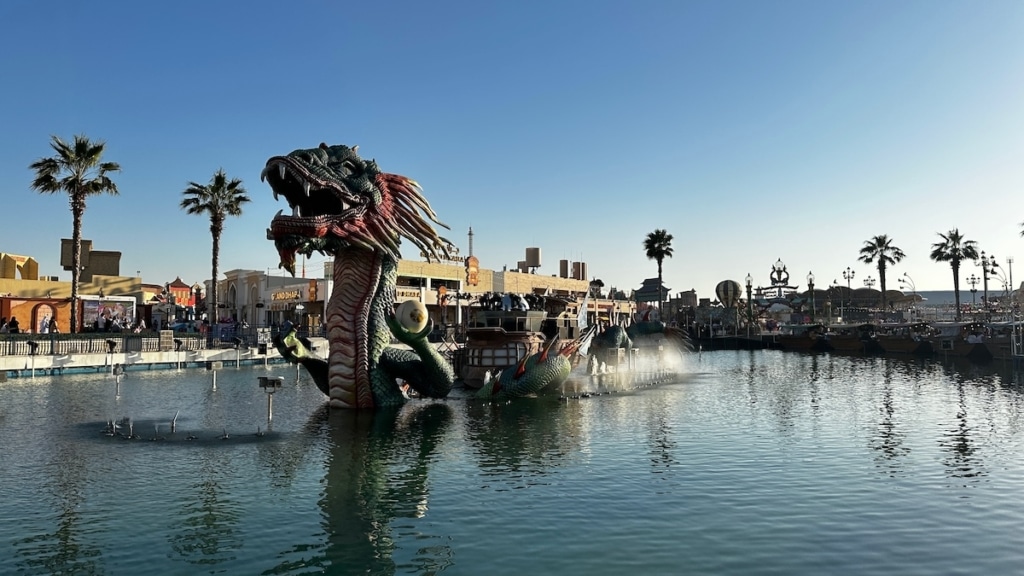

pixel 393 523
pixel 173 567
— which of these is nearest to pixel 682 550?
pixel 393 523

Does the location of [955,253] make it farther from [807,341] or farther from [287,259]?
[287,259]

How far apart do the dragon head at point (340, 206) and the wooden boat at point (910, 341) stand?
59.8 m

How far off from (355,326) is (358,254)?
2282mm

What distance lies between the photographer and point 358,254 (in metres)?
21.5

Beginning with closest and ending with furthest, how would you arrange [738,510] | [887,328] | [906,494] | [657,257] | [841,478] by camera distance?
[738,510] → [906,494] → [841,478] → [887,328] → [657,257]

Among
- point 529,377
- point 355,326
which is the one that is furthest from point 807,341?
point 355,326

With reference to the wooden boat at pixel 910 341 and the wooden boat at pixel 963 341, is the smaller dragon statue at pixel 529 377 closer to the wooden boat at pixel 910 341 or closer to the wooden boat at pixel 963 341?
the wooden boat at pixel 963 341

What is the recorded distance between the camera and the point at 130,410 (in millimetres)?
22859

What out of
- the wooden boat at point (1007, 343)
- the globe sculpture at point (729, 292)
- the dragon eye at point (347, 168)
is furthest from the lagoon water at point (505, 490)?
the globe sculpture at point (729, 292)

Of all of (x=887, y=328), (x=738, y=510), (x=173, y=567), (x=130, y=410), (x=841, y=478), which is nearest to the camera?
(x=173, y=567)

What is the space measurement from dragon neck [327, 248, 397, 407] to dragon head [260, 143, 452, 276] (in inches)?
27.4

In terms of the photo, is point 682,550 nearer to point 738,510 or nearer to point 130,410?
point 738,510

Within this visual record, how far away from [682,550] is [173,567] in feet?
22.9

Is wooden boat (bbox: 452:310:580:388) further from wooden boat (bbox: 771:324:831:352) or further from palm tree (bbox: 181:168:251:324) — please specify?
wooden boat (bbox: 771:324:831:352)
